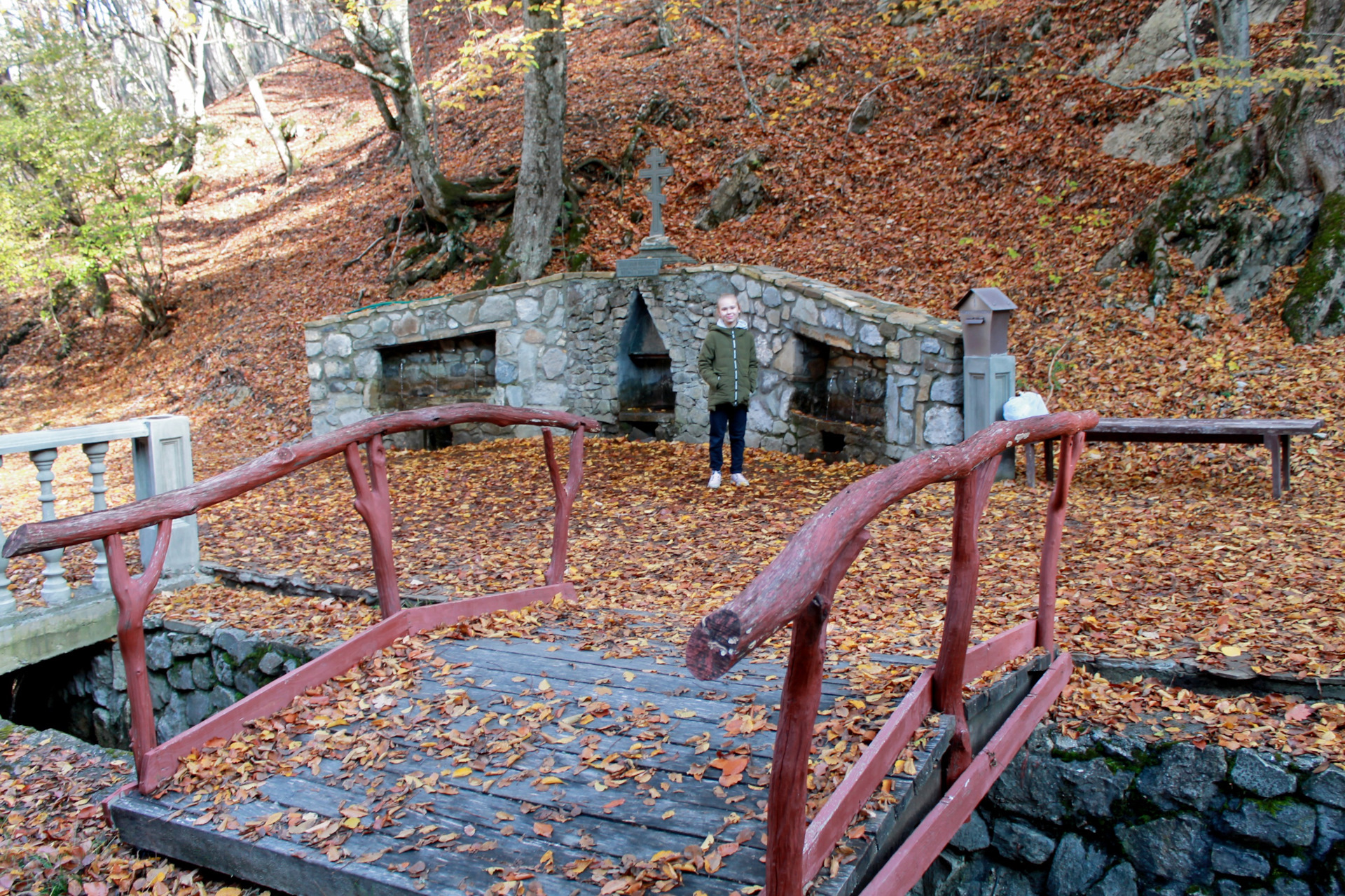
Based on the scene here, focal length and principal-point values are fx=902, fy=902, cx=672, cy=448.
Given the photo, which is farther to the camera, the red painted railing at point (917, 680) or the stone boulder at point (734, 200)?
the stone boulder at point (734, 200)

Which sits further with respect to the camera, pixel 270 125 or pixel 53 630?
pixel 270 125

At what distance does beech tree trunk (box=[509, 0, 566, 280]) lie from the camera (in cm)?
1047

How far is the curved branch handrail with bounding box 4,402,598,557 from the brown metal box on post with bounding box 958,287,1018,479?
378cm

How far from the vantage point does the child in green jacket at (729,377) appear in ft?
23.9

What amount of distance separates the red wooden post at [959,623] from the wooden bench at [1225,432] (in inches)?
145

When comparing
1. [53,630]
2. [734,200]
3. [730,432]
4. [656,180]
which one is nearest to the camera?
[53,630]

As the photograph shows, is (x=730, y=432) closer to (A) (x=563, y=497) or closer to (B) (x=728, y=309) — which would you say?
(B) (x=728, y=309)

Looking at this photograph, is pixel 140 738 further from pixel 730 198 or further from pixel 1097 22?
pixel 1097 22

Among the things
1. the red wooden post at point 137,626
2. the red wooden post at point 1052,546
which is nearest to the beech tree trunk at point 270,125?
the red wooden post at point 137,626

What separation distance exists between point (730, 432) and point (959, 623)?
189 inches

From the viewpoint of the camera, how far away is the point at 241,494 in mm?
3090

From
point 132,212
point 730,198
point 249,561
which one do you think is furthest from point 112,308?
point 249,561

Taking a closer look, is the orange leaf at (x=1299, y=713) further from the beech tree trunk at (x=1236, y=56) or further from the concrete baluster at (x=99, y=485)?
the beech tree trunk at (x=1236, y=56)

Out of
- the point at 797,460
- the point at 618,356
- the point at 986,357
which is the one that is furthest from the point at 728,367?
the point at 618,356
